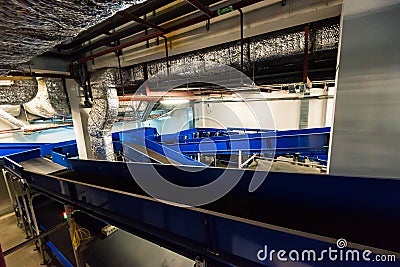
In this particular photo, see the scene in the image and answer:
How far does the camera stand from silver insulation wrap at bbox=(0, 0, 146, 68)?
0.53 metres

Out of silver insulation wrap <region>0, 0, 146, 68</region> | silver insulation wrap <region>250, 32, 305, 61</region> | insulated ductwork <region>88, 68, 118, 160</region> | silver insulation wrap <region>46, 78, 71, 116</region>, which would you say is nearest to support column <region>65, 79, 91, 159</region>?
silver insulation wrap <region>46, 78, 71, 116</region>

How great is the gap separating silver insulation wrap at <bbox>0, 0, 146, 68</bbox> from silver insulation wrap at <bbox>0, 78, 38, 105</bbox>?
5.96 ft

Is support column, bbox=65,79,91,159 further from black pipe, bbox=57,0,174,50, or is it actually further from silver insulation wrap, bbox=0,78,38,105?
black pipe, bbox=57,0,174,50

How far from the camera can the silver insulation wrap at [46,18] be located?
0.53m

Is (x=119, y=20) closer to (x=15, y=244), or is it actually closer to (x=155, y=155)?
(x=155, y=155)

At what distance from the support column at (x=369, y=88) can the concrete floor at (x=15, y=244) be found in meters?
2.92

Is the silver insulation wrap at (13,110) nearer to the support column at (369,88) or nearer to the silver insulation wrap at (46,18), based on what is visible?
the silver insulation wrap at (46,18)

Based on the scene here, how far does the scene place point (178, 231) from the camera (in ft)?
2.58

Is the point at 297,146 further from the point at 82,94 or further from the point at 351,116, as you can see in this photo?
Answer: the point at 82,94

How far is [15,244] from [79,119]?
1.74 m

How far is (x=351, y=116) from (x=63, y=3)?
1236 mm

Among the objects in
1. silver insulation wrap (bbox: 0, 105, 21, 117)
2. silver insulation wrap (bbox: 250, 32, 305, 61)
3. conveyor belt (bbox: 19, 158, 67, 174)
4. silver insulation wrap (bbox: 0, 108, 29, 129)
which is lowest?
conveyor belt (bbox: 19, 158, 67, 174)

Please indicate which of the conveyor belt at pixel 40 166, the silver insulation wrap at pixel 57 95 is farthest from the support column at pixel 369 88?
the silver insulation wrap at pixel 57 95

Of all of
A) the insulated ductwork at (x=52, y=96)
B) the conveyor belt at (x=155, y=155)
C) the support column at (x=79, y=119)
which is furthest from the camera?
the support column at (x=79, y=119)
